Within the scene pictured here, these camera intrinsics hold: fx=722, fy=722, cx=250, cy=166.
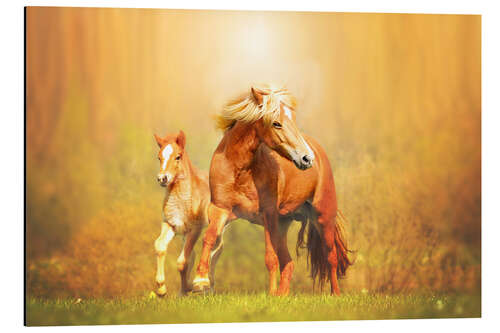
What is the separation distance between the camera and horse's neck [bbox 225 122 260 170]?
19.4 feet

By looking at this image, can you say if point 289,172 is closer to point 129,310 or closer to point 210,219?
point 210,219

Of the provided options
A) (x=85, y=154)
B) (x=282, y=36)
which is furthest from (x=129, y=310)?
(x=282, y=36)

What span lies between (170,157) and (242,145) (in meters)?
0.62

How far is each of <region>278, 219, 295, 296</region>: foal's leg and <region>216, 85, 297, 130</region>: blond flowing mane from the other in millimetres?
924

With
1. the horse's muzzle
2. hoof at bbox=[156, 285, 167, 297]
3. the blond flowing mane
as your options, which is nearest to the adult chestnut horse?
the blond flowing mane

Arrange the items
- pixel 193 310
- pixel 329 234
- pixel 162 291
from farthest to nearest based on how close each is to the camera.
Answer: pixel 329 234, pixel 162 291, pixel 193 310

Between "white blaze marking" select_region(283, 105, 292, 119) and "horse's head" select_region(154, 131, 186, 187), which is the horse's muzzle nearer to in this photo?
"horse's head" select_region(154, 131, 186, 187)

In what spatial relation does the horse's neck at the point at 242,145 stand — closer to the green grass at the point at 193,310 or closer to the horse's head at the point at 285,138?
the horse's head at the point at 285,138

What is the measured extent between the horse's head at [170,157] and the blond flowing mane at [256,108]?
37 centimetres

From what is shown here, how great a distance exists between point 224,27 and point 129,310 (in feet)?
8.21

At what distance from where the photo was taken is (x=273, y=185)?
602 cm

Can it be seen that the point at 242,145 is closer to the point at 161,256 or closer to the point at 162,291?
the point at 161,256

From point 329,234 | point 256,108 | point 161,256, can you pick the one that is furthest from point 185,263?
point 256,108

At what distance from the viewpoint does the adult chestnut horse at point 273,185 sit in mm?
5855
